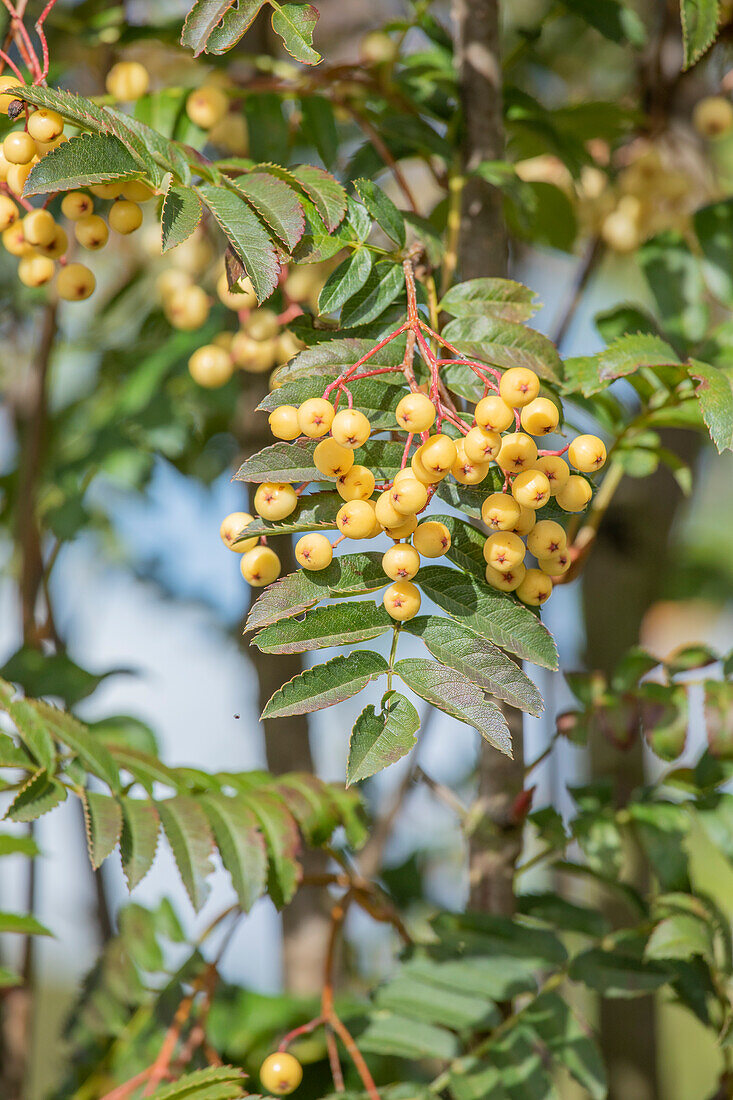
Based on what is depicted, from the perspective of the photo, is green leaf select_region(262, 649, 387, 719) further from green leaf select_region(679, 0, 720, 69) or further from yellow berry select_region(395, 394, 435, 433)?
green leaf select_region(679, 0, 720, 69)

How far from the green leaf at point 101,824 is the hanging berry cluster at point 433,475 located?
0.16 metres

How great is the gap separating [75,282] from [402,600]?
30 cm

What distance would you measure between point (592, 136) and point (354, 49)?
0.60 metres

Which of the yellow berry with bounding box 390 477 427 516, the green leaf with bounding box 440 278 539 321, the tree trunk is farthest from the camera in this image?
the tree trunk

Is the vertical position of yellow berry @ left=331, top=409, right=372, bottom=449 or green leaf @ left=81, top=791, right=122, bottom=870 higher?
yellow berry @ left=331, top=409, right=372, bottom=449

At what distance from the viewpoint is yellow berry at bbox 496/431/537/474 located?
0.40 m

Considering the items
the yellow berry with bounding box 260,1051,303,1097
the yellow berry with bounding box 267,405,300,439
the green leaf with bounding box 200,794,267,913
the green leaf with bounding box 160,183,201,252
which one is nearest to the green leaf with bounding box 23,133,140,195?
the green leaf with bounding box 160,183,201,252

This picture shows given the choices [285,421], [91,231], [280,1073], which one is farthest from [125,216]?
[280,1073]

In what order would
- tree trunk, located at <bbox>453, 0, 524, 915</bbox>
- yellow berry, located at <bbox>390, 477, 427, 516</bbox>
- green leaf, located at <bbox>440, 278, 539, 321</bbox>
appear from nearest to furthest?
yellow berry, located at <bbox>390, 477, 427, 516</bbox>
green leaf, located at <bbox>440, 278, 539, 321</bbox>
tree trunk, located at <bbox>453, 0, 524, 915</bbox>

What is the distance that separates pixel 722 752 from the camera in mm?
611

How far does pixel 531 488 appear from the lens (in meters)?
0.40

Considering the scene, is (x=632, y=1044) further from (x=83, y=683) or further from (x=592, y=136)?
(x=592, y=136)

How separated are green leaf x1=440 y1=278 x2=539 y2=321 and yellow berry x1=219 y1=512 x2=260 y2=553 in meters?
0.15

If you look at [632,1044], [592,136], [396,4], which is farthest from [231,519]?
[396,4]
